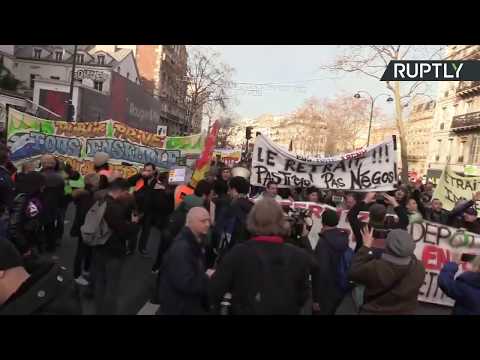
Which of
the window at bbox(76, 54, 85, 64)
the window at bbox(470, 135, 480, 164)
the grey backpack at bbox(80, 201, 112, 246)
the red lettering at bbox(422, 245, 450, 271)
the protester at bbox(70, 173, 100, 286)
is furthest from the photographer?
the window at bbox(76, 54, 85, 64)

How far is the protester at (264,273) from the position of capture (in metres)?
2.60

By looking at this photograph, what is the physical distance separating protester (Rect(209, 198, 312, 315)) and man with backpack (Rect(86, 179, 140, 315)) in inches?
74.7

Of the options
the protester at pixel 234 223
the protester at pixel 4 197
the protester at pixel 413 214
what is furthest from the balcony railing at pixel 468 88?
the protester at pixel 4 197

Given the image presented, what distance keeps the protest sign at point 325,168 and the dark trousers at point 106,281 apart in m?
2.82

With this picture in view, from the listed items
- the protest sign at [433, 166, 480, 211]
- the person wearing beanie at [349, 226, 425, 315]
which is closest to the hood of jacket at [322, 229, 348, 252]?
the person wearing beanie at [349, 226, 425, 315]

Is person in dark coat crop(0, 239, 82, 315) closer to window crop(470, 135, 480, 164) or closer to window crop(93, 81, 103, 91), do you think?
window crop(93, 81, 103, 91)

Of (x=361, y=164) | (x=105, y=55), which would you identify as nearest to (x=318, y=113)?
(x=105, y=55)

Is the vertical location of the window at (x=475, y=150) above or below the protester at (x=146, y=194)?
above

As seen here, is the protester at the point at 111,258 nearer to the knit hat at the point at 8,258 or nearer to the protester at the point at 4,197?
the protester at the point at 4,197

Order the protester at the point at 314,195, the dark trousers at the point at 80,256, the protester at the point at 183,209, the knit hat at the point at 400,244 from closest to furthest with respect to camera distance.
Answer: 1. the knit hat at the point at 400,244
2. the protester at the point at 183,209
3. the dark trousers at the point at 80,256
4. the protester at the point at 314,195

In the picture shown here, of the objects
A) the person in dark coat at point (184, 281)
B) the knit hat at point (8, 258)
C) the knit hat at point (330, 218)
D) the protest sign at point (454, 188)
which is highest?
the protest sign at point (454, 188)

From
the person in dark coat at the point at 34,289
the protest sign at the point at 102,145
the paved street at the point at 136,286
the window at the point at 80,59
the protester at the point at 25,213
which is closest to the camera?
the person in dark coat at the point at 34,289

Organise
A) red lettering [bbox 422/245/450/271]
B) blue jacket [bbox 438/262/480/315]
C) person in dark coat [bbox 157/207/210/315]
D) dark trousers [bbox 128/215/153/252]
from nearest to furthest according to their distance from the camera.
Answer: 1. person in dark coat [bbox 157/207/210/315]
2. blue jacket [bbox 438/262/480/315]
3. red lettering [bbox 422/245/450/271]
4. dark trousers [bbox 128/215/153/252]

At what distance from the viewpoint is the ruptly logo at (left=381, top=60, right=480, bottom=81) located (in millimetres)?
5555
